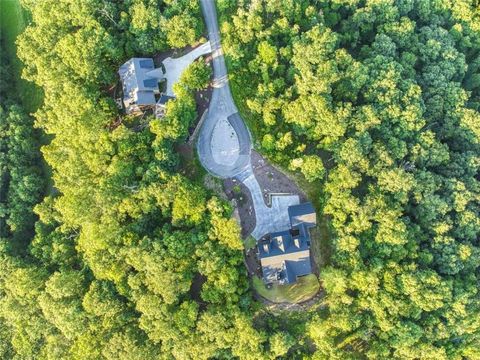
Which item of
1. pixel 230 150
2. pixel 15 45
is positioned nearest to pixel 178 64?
pixel 230 150

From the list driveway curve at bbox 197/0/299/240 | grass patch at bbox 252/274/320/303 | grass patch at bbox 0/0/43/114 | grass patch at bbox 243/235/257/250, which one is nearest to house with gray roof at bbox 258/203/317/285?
grass patch at bbox 252/274/320/303

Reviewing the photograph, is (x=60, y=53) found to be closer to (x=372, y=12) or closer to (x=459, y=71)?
(x=372, y=12)

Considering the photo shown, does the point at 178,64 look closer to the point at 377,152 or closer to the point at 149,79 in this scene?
the point at 149,79

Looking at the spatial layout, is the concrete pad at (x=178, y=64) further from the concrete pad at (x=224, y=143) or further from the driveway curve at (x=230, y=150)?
the concrete pad at (x=224, y=143)

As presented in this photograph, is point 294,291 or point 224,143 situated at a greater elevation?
point 224,143

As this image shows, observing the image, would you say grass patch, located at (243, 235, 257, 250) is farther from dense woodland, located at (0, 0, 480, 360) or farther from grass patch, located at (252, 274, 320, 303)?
grass patch, located at (252, 274, 320, 303)

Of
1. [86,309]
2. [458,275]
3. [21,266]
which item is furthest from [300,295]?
[21,266]

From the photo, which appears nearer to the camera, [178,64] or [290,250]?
[290,250]

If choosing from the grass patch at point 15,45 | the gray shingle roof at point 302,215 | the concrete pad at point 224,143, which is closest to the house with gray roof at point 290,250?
the gray shingle roof at point 302,215
